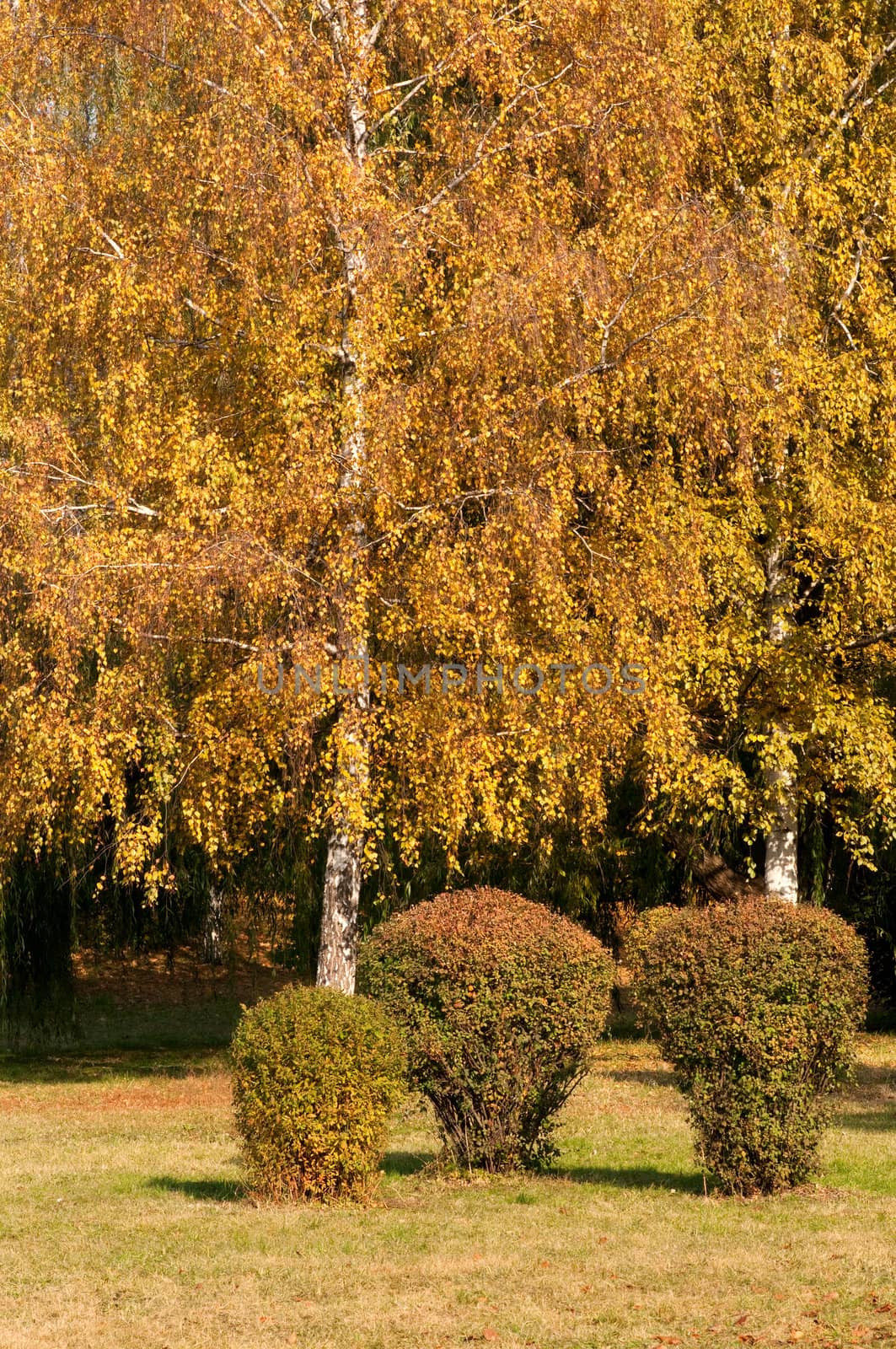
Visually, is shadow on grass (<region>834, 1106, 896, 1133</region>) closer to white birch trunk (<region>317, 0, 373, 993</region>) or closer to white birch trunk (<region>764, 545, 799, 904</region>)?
white birch trunk (<region>764, 545, 799, 904</region>)

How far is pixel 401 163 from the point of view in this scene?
16656 mm

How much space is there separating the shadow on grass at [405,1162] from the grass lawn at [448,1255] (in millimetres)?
36

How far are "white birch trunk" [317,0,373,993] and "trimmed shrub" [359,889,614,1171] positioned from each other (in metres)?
3.01

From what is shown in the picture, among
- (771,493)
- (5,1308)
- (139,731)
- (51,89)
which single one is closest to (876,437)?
(771,493)

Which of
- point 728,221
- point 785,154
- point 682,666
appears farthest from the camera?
point 785,154

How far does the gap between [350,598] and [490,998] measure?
4.83 m

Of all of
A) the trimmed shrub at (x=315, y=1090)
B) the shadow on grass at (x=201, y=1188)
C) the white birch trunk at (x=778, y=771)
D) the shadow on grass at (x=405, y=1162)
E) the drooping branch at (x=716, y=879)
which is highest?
the white birch trunk at (x=778, y=771)

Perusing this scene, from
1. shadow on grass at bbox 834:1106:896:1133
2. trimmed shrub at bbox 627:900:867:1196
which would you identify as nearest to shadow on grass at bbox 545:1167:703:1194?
trimmed shrub at bbox 627:900:867:1196

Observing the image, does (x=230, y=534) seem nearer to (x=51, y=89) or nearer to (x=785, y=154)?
(x=51, y=89)

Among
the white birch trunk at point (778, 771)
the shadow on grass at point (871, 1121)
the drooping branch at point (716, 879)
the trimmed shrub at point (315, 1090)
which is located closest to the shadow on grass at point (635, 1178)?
the trimmed shrub at point (315, 1090)

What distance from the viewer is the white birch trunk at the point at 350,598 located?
1370 cm

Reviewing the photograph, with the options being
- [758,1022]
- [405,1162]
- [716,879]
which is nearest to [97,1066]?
[716,879]

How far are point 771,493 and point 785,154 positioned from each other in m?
3.80

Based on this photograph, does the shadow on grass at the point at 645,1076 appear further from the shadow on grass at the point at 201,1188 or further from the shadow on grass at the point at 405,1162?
the shadow on grass at the point at 201,1188
